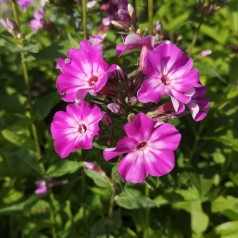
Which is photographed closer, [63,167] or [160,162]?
[160,162]

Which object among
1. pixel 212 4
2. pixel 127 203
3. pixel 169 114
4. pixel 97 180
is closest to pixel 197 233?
pixel 127 203

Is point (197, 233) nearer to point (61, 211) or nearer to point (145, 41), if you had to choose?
point (61, 211)

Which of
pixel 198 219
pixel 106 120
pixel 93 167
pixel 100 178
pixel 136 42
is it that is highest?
pixel 136 42

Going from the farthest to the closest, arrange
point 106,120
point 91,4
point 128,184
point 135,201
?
point 91,4
point 128,184
point 135,201
point 106,120

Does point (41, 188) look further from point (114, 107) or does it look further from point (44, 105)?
point (114, 107)

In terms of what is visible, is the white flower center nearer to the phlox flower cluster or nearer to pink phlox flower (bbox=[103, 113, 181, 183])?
the phlox flower cluster

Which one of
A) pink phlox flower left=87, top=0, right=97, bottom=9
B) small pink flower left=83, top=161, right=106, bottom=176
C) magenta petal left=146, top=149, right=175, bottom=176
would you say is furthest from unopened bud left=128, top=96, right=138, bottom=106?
pink phlox flower left=87, top=0, right=97, bottom=9

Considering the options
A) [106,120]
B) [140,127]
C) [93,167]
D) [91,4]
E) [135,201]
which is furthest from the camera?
[91,4]

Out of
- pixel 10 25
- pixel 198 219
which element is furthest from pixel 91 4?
pixel 198 219
